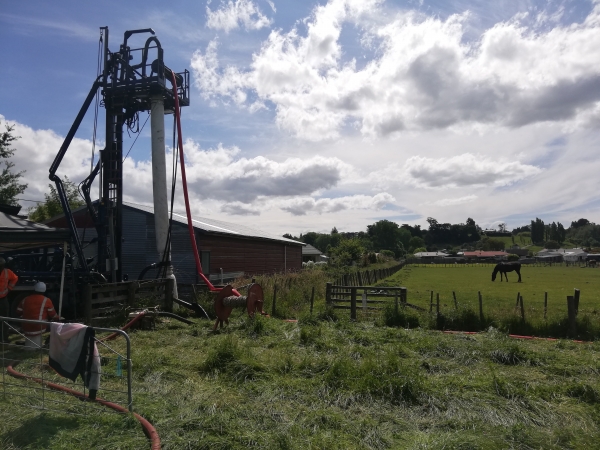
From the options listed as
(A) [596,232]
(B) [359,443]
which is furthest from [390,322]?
(A) [596,232]

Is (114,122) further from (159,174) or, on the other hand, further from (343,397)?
(343,397)

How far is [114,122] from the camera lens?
17062mm

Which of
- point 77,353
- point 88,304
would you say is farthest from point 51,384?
point 88,304

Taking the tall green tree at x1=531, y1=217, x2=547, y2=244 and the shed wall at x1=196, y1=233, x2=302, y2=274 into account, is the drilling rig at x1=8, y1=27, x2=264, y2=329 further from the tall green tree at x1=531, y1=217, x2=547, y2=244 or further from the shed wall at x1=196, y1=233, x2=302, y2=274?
the tall green tree at x1=531, y1=217, x2=547, y2=244

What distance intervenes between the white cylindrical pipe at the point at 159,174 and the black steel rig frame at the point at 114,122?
570 mm

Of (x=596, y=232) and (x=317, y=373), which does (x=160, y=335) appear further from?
(x=596, y=232)

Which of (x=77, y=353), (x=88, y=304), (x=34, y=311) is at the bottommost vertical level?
(x=88, y=304)

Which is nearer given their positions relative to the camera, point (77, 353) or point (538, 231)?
point (77, 353)

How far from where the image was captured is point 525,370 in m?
8.23

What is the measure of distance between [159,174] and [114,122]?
2380 mm

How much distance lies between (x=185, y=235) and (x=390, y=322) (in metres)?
11.6

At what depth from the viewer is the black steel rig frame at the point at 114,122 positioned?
16.3 m

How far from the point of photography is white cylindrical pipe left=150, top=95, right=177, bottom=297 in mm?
17266

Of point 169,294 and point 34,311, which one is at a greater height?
point 34,311
